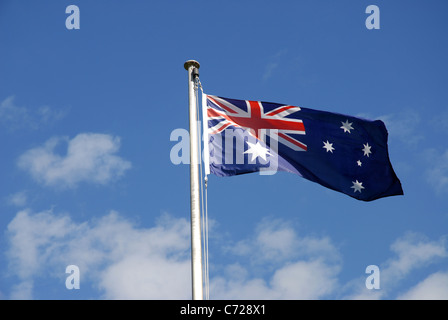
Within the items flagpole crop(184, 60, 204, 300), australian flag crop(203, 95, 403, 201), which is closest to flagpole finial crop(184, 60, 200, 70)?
flagpole crop(184, 60, 204, 300)

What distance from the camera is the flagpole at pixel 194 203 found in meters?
13.2

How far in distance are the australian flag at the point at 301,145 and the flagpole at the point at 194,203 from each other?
21.5 inches

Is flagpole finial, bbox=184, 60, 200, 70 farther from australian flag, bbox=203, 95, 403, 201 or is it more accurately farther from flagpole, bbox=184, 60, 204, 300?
australian flag, bbox=203, 95, 403, 201

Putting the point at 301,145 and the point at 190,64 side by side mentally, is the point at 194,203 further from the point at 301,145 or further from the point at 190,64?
the point at 301,145

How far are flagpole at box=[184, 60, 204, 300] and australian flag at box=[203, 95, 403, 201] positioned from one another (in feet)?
1.79

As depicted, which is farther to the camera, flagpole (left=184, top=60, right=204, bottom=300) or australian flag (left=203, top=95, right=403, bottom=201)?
australian flag (left=203, top=95, right=403, bottom=201)

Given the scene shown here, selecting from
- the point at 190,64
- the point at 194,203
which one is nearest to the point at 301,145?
the point at 190,64

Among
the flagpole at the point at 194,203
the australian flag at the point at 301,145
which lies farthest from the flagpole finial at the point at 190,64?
the australian flag at the point at 301,145

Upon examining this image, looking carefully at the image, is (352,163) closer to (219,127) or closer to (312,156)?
(312,156)

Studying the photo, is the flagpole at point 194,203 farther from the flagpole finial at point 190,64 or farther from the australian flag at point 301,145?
the australian flag at point 301,145

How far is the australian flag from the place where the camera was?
16.0 meters

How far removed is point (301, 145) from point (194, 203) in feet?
15.3
